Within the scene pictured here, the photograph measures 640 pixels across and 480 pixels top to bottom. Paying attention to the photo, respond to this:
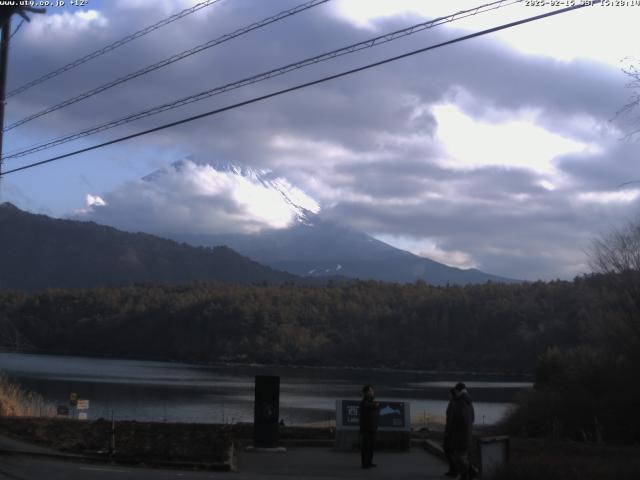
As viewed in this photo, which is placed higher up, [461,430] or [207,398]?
[461,430]

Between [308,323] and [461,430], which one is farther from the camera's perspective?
[308,323]

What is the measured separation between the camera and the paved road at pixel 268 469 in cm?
1534

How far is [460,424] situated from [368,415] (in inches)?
92.8

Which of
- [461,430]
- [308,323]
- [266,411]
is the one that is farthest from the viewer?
[308,323]

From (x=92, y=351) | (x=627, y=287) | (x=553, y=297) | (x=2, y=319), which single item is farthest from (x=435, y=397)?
(x=2, y=319)

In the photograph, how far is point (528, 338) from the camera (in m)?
114

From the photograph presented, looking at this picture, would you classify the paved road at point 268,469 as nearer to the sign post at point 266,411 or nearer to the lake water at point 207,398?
the sign post at point 266,411

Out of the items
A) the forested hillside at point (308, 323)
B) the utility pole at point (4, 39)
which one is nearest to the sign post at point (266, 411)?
the utility pole at point (4, 39)

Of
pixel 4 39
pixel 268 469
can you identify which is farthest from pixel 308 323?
pixel 268 469

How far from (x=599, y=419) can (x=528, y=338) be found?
83.3 metres

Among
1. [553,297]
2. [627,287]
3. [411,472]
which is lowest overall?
[411,472]

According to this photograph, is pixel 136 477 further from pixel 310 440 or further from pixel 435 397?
pixel 435 397

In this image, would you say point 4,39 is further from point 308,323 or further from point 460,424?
point 308,323

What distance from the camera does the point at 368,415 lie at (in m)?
16.7
